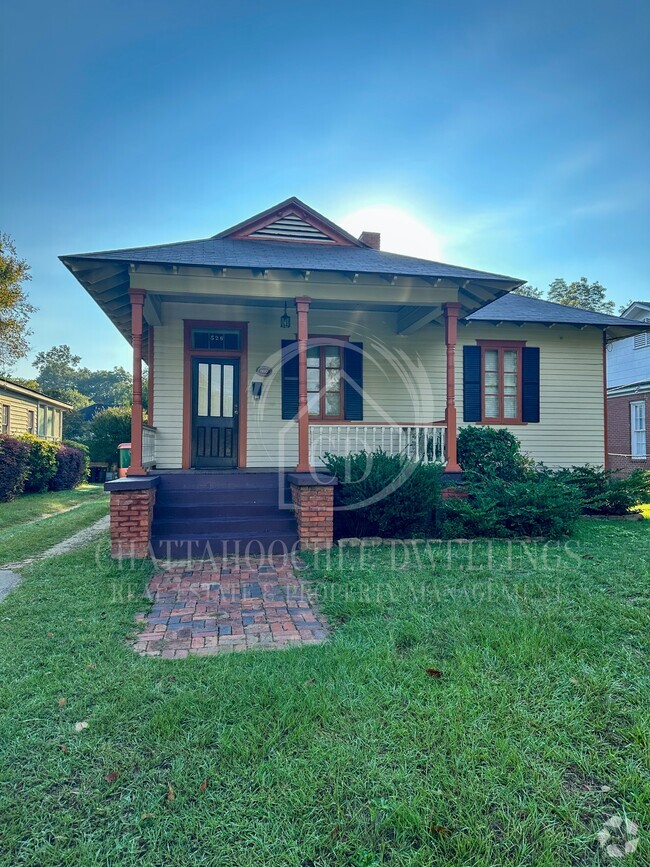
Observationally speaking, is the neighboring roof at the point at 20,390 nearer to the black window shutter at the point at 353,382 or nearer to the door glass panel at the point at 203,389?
the door glass panel at the point at 203,389

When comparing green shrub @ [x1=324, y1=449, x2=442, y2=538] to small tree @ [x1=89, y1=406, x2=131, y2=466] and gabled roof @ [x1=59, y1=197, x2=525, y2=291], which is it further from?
small tree @ [x1=89, y1=406, x2=131, y2=466]

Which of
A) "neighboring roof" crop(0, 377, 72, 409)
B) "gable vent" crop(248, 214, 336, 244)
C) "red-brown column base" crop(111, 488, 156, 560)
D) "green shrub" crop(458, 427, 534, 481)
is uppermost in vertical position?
"gable vent" crop(248, 214, 336, 244)

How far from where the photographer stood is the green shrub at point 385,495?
595 cm

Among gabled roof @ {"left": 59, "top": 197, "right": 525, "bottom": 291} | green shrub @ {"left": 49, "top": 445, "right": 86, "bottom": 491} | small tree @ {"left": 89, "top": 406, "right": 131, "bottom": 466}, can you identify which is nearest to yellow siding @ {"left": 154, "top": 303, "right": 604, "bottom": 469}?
gabled roof @ {"left": 59, "top": 197, "right": 525, "bottom": 291}

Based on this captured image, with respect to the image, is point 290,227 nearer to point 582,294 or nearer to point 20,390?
point 20,390

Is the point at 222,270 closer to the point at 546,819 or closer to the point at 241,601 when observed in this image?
the point at 241,601

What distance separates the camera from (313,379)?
336 inches

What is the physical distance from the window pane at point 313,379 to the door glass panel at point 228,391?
1373 millimetres

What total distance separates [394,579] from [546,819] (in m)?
2.75

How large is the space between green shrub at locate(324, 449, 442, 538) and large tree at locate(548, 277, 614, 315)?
34.5 meters

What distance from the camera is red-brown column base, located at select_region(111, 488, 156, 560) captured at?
5.44 m

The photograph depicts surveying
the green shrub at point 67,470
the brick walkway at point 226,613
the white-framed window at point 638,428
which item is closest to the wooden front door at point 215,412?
the brick walkway at point 226,613

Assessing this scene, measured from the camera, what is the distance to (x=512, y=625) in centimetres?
307

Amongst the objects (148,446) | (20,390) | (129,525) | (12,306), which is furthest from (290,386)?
(12,306)
